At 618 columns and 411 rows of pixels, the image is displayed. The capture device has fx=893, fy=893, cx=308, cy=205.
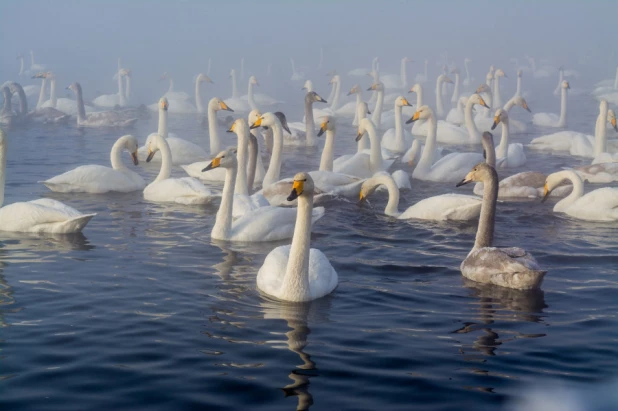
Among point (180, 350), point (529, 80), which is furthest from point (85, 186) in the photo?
point (529, 80)

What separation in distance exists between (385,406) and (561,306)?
305 centimetres

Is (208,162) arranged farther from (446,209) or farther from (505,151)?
(505,151)

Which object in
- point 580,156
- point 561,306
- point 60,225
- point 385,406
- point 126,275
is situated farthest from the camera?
point 580,156

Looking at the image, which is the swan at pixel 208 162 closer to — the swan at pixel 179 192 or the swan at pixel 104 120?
the swan at pixel 179 192

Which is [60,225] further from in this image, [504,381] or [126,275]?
[504,381]

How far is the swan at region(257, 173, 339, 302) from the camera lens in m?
8.01

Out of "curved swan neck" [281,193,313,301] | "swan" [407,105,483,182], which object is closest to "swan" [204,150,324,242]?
"curved swan neck" [281,193,313,301]

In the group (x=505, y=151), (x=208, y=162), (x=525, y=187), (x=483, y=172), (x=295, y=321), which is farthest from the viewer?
(x=505, y=151)

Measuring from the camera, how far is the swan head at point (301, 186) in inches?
311

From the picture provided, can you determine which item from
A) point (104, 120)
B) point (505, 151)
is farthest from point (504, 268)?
point (104, 120)

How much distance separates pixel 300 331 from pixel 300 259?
0.90m

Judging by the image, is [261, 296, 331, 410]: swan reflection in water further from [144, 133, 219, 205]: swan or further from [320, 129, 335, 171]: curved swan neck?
[320, 129, 335, 171]: curved swan neck

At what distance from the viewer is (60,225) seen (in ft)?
35.0

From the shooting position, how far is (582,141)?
19.6m
